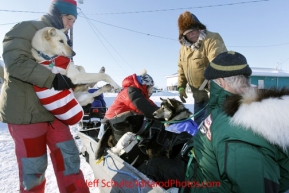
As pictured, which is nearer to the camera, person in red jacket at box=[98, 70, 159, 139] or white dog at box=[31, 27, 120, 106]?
white dog at box=[31, 27, 120, 106]

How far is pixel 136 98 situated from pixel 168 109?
42cm

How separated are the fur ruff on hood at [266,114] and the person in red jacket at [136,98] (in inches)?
59.5

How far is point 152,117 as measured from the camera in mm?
2369

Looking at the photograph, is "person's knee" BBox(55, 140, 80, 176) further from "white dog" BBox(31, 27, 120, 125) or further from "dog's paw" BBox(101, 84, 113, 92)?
"dog's paw" BBox(101, 84, 113, 92)

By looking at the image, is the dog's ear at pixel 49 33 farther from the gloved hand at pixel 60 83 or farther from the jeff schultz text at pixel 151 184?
the jeff schultz text at pixel 151 184

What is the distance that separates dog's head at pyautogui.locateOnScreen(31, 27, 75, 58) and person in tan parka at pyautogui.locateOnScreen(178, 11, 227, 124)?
1564 millimetres

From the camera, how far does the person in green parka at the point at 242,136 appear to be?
0.81 meters

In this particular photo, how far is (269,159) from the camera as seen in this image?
0.82m

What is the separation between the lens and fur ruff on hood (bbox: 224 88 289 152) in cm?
81

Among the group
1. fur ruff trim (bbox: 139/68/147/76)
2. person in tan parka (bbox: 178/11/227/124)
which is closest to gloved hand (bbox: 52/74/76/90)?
fur ruff trim (bbox: 139/68/147/76)

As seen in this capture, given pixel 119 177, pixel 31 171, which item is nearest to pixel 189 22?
pixel 119 177

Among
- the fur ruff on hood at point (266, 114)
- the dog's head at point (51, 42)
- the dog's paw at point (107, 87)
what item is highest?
the dog's head at point (51, 42)

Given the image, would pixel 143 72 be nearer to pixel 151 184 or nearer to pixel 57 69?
pixel 57 69

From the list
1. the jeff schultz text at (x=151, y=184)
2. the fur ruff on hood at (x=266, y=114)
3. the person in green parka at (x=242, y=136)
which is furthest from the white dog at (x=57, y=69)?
the fur ruff on hood at (x=266, y=114)
